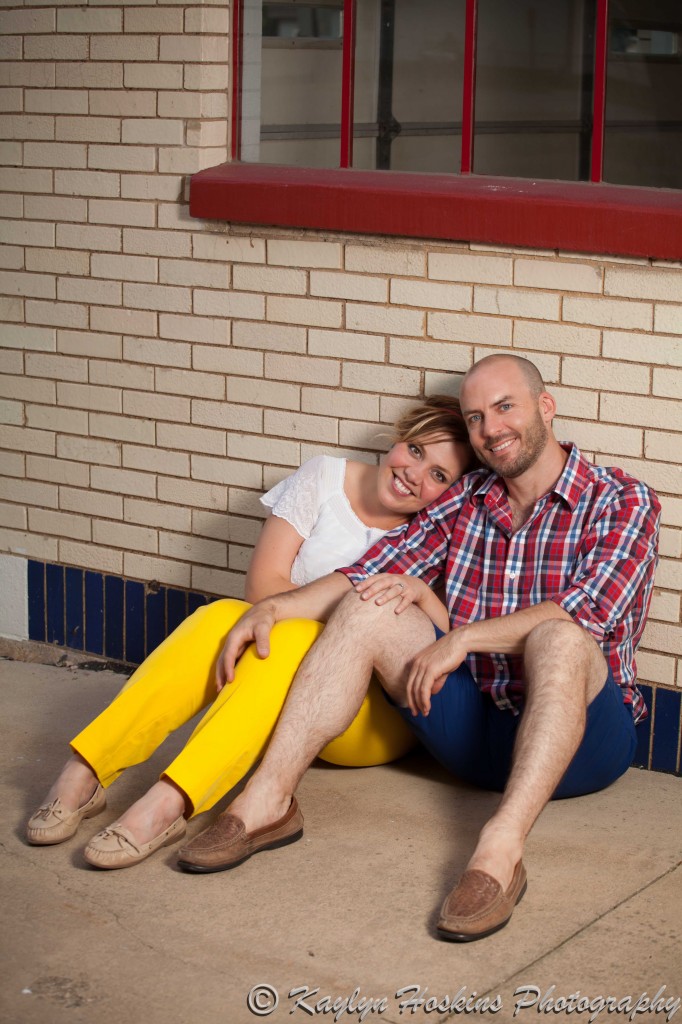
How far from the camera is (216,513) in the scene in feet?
14.7

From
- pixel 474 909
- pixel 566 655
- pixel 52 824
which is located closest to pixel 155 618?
pixel 52 824

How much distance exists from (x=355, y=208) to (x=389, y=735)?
152 centimetres

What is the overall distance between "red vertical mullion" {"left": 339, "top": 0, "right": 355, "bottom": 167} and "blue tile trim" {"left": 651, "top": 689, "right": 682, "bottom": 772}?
1.85 m

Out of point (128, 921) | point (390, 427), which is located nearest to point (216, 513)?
point (390, 427)

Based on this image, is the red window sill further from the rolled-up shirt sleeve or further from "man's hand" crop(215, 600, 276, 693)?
"man's hand" crop(215, 600, 276, 693)

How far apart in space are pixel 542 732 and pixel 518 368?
38.2 inches

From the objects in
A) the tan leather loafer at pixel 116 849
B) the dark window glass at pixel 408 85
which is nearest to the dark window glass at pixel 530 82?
the dark window glass at pixel 408 85

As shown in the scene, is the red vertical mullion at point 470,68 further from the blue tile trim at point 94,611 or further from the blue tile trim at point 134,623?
the blue tile trim at point 94,611

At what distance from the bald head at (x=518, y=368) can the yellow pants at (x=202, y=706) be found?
776mm

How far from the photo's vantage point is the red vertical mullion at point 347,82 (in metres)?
4.09

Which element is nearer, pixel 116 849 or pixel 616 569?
pixel 116 849

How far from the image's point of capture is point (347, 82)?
4.12 meters

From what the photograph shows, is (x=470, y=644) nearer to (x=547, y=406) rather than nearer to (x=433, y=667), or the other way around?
(x=433, y=667)

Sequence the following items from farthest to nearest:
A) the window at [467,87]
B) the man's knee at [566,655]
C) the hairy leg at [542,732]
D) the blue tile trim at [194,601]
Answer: the blue tile trim at [194,601] → the window at [467,87] → the man's knee at [566,655] → the hairy leg at [542,732]
